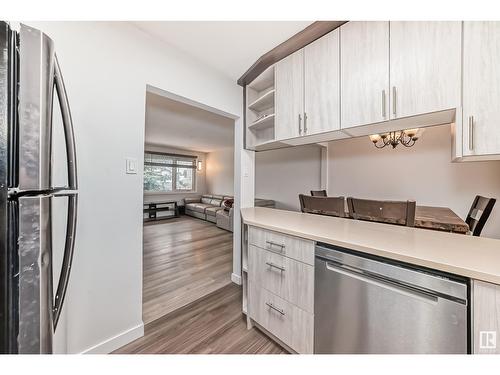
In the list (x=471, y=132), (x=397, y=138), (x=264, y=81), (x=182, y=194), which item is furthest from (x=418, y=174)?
(x=182, y=194)

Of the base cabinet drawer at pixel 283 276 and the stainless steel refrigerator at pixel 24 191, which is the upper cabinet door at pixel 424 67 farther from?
the stainless steel refrigerator at pixel 24 191

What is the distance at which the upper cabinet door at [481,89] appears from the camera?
916 mm

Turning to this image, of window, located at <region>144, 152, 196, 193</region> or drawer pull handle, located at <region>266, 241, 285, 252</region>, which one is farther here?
window, located at <region>144, 152, 196, 193</region>

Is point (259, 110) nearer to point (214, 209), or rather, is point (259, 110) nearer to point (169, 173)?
point (214, 209)

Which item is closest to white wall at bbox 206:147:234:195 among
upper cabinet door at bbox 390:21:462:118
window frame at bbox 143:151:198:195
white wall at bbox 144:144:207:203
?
white wall at bbox 144:144:207:203

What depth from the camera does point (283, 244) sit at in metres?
1.29

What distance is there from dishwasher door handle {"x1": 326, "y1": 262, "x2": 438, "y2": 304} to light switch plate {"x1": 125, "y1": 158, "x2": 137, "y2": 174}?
1.40 m

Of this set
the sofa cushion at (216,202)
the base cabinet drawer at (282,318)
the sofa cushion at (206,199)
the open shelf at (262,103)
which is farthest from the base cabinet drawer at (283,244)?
the sofa cushion at (206,199)

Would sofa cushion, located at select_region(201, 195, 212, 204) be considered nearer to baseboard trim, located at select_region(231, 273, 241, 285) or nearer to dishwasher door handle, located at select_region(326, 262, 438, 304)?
baseboard trim, located at select_region(231, 273, 241, 285)

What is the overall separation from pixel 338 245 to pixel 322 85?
1.15m

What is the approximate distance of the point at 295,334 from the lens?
48.7 inches

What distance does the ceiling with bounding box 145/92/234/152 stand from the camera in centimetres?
303

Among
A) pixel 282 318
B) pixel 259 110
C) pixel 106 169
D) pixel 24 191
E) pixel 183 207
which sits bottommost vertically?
pixel 282 318
